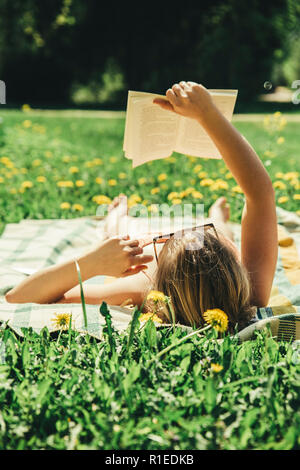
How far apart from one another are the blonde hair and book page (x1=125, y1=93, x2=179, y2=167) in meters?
0.40

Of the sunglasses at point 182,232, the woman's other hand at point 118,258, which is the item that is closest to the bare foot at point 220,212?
the sunglasses at point 182,232

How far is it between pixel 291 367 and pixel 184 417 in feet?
1.16

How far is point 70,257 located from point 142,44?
17.0 meters

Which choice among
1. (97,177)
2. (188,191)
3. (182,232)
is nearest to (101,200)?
(188,191)

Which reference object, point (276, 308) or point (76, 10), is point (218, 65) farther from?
point (276, 308)

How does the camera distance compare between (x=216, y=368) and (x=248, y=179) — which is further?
(x=248, y=179)

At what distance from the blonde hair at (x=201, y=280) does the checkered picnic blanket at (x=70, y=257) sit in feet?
0.43

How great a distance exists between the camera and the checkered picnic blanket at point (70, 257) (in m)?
1.60

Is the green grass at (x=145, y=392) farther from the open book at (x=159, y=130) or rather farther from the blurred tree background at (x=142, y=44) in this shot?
the blurred tree background at (x=142, y=44)

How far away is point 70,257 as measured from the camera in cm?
251

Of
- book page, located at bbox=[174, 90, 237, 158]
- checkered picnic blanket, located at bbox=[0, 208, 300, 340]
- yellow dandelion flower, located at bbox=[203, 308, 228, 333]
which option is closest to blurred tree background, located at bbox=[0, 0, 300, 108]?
checkered picnic blanket, located at bbox=[0, 208, 300, 340]

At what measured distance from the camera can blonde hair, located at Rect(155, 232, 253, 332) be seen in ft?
5.28

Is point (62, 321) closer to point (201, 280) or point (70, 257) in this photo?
point (201, 280)

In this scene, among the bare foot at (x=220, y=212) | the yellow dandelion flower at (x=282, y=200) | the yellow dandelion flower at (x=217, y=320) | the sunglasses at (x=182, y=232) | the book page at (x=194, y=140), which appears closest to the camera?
the yellow dandelion flower at (x=217, y=320)
